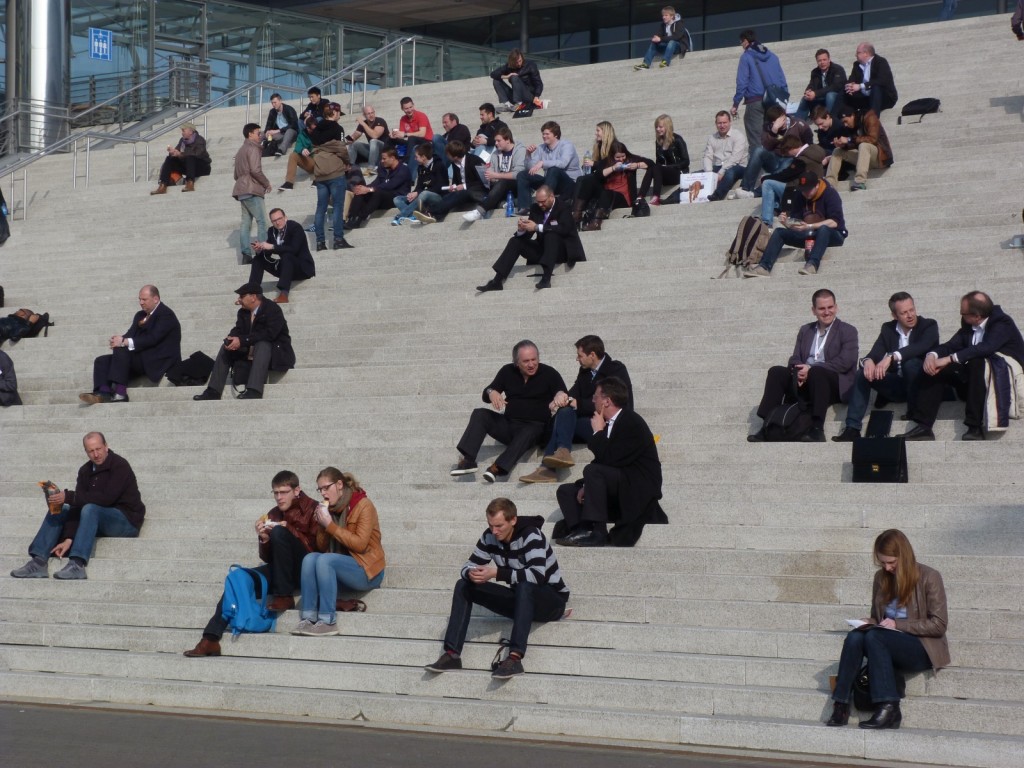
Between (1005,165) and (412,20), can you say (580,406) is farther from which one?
(412,20)

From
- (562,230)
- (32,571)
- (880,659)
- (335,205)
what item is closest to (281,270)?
(335,205)

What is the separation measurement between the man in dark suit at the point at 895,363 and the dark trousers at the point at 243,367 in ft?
18.5

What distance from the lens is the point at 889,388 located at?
10.7m

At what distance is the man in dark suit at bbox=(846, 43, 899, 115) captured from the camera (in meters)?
17.4

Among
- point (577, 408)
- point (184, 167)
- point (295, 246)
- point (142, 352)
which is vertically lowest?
point (577, 408)

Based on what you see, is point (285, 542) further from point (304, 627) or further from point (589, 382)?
point (589, 382)

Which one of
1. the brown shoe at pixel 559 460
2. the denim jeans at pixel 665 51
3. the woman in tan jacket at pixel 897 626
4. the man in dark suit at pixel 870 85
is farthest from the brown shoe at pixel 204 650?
the denim jeans at pixel 665 51

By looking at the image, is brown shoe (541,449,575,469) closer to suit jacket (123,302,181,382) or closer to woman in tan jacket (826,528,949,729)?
woman in tan jacket (826,528,949,729)

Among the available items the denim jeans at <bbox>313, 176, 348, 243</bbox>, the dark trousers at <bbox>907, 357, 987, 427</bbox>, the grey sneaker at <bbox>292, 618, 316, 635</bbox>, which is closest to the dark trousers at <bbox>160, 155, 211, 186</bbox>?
the denim jeans at <bbox>313, 176, 348, 243</bbox>

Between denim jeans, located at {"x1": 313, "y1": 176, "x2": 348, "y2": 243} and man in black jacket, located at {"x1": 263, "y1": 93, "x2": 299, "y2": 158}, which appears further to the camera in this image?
man in black jacket, located at {"x1": 263, "y1": 93, "x2": 299, "y2": 158}

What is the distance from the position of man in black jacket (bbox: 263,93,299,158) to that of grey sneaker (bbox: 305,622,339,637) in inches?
532

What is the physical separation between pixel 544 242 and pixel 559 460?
463 cm

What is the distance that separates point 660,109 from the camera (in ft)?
66.4

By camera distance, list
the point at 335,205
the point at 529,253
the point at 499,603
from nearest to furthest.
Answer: the point at 499,603 < the point at 529,253 < the point at 335,205
